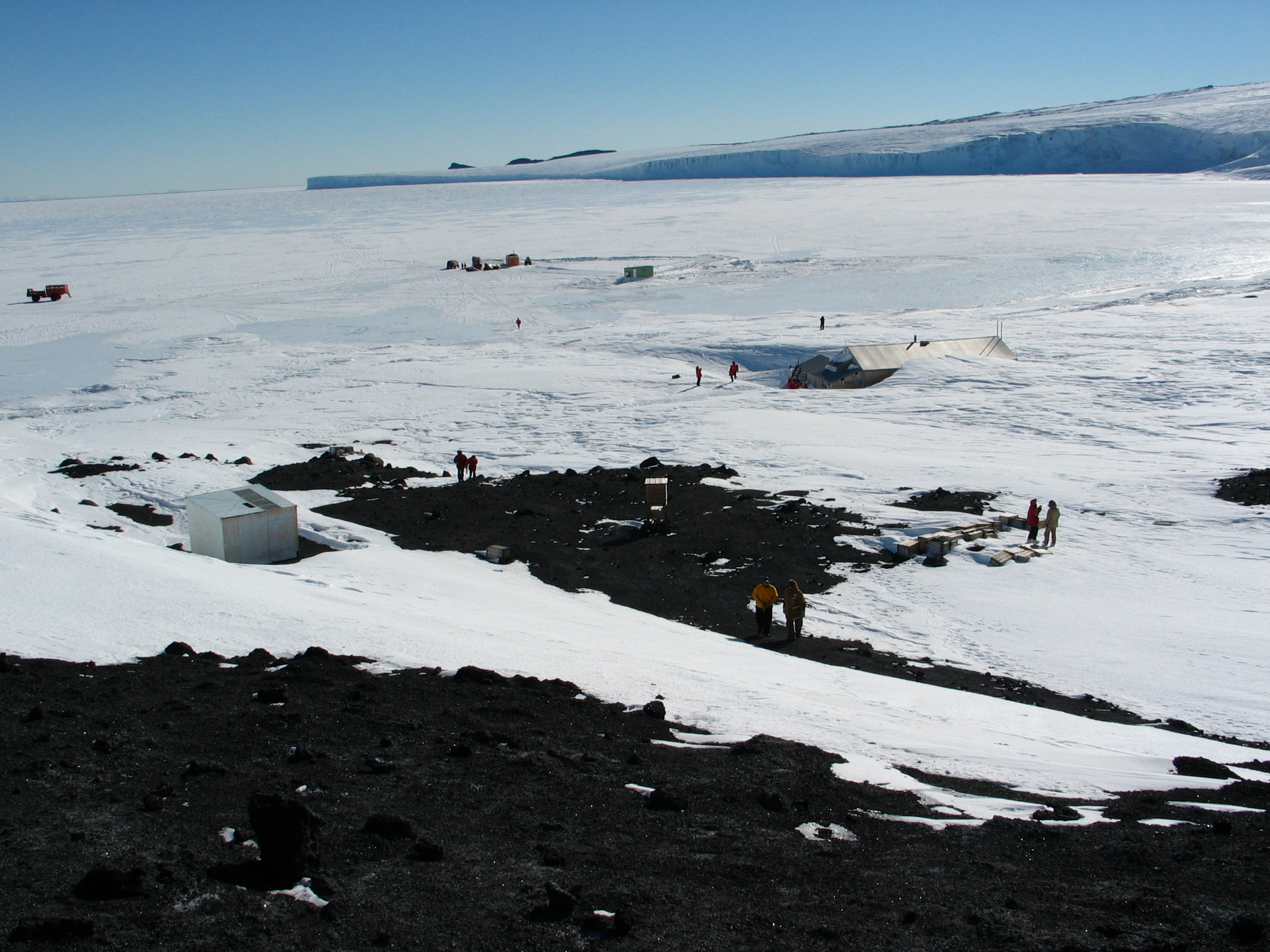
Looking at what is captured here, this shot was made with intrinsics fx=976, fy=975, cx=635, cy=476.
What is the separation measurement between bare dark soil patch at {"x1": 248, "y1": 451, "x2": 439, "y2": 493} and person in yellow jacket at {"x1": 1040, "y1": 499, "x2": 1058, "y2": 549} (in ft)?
35.6

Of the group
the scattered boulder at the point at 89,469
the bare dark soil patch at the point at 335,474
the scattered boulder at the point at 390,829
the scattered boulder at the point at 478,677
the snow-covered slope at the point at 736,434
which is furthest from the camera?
the bare dark soil patch at the point at 335,474

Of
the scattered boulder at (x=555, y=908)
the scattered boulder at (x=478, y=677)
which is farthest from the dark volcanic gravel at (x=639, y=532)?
the scattered boulder at (x=555, y=908)

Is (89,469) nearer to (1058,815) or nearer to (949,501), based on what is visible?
(949,501)

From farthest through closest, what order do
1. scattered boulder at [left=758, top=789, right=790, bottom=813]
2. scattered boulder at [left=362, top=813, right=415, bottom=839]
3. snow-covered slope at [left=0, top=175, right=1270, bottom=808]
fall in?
snow-covered slope at [left=0, top=175, right=1270, bottom=808], scattered boulder at [left=758, top=789, right=790, bottom=813], scattered boulder at [left=362, top=813, right=415, bottom=839]

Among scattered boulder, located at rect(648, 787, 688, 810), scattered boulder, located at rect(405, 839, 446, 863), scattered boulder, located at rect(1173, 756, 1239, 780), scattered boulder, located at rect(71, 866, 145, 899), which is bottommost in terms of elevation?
scattered boulder, located at rect(1173, 756, 1239, 780)

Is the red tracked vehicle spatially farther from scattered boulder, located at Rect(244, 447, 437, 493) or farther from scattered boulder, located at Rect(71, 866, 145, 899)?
scattered boulder, located at Rect(71, 866, 145, 899)

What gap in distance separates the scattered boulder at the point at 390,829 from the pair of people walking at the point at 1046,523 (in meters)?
11.5

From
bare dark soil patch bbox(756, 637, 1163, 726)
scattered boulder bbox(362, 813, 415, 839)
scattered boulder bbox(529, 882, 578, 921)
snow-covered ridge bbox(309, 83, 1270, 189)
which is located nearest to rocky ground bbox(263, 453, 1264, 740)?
bare dark soil patch bbox(756, 637, 1163, 726)

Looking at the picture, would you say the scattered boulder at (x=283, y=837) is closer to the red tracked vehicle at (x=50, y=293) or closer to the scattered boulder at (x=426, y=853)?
the scattered boulder at (x=426, y=853)

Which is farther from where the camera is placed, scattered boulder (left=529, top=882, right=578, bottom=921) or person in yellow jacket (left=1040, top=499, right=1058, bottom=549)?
person in yellow jacket (left=1040, top=499, right=1058, bottom=549)

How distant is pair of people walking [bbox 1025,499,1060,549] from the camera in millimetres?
14148

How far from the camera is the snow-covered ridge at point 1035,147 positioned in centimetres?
9706

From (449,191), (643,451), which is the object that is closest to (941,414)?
(643,451)

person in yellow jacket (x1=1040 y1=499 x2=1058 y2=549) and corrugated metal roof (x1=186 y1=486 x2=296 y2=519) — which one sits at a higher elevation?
corrugated metal roof (x1=186 y1=486 x2=296 y2=519)
